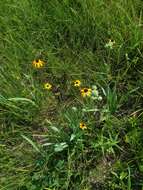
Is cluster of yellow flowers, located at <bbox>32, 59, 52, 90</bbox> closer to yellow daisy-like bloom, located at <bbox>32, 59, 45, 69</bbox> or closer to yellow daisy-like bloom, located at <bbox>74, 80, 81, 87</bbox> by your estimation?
yellow daisy-like bloom, located at <bbox>32, 59, 45, 69</bbox>

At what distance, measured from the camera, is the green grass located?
1932 millimetres

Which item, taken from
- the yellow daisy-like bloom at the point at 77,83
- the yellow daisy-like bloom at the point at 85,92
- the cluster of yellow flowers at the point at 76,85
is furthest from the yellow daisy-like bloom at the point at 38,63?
the yellow daisy-like bloom at the point at 85,92

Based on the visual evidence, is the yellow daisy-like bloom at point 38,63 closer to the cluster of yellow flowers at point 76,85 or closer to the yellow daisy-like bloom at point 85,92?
the cluster of yellow flowers at point 76,85

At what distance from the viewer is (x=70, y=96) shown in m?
2.20

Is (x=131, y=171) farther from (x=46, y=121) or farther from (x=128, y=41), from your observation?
(x=128, y=41)

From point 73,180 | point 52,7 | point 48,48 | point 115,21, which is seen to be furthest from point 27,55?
point 73,180

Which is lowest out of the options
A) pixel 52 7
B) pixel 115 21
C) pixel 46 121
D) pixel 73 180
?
pixel 73 180

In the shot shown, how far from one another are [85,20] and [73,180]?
898 mm

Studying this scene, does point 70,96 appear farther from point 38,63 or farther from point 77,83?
point 38,63

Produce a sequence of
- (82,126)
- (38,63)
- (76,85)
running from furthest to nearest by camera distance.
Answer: (38,63), (76,85), (82,126)

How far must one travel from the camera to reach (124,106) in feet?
6.93

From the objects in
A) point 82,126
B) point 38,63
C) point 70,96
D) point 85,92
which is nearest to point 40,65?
point 38,63

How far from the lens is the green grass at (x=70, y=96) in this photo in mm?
1932

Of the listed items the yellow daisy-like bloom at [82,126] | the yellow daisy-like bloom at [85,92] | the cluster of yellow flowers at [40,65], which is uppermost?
the cluster of yellow flowers at [40,65]
